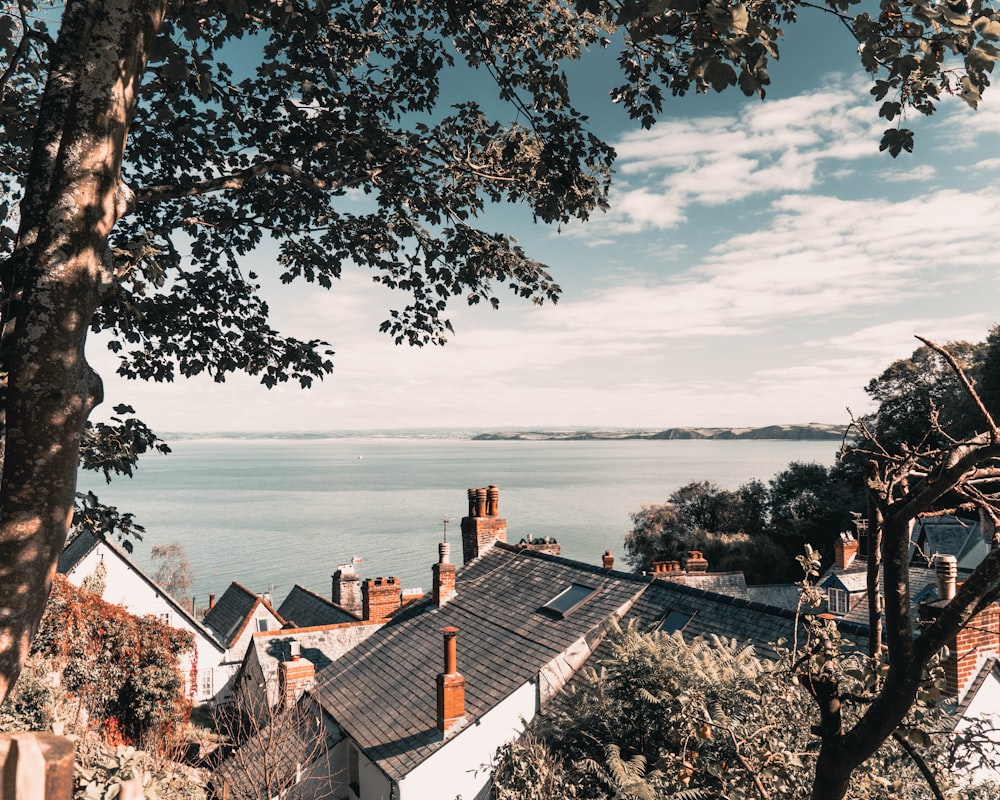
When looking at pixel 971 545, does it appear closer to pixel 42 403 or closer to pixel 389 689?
pixel 389 689

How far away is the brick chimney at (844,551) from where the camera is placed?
34844mm

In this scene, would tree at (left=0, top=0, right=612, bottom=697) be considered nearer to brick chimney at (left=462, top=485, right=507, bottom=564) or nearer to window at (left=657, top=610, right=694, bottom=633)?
window at (left=657, top=610, right=694, bottom=633)

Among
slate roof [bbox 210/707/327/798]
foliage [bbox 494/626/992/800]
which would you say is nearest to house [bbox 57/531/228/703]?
slate roof [bbox 210/707/327/798]

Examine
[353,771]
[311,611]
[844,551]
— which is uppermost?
[844,551]

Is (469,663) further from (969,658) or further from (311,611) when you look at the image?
(311,611)

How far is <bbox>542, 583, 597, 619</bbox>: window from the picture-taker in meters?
18.0

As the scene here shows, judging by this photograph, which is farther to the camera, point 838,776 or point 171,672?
point 171,672

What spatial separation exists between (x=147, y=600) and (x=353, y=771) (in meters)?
22.9

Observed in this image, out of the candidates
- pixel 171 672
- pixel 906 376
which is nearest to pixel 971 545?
pixel 906 376

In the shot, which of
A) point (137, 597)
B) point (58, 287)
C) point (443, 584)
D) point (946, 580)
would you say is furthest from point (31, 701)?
point (137, 597)

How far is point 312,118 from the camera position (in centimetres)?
829

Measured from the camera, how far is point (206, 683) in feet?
111

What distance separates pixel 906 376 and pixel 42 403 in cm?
6092

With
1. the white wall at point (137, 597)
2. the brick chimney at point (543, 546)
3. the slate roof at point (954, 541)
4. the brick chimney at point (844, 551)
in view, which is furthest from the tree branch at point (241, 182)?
the slate roof at point (954, 541)
